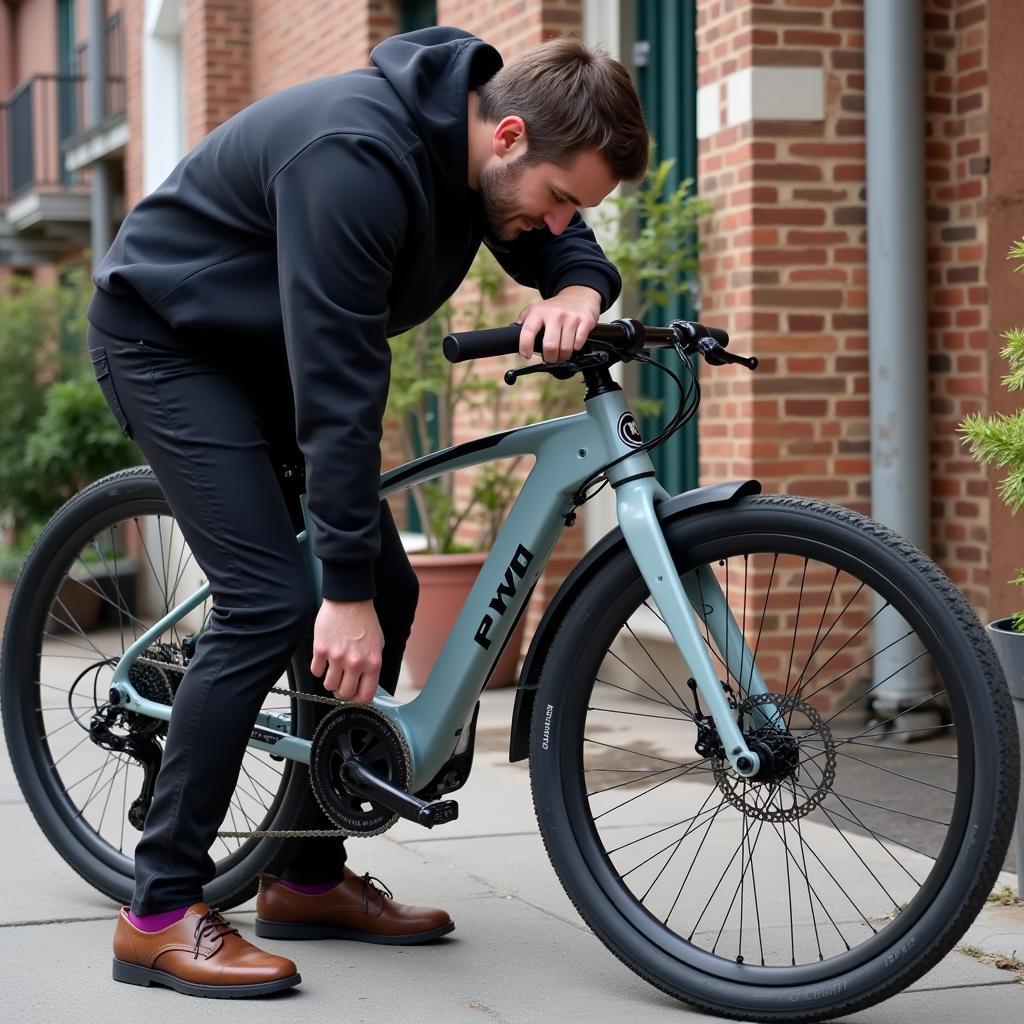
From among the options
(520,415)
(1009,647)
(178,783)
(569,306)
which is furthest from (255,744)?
(520,415)

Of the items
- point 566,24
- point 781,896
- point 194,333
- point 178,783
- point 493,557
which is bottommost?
point 781,896

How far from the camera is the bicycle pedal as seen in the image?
3086 mm

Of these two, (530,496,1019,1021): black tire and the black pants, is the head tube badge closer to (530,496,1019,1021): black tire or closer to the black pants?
(530,496,1019,1021): black tire

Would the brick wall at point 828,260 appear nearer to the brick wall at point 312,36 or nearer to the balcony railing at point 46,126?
the brick wall at point 312,36

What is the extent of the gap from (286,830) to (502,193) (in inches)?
51.8

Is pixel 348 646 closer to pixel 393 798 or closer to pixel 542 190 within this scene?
pixel 393 798

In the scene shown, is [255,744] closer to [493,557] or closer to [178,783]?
[178,783]

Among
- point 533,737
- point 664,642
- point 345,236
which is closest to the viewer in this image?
point 345,236

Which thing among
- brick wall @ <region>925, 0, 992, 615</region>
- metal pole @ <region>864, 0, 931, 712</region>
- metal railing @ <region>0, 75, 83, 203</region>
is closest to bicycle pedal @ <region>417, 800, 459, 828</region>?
metal pole @ <region>864, 0, 931, 712</region>

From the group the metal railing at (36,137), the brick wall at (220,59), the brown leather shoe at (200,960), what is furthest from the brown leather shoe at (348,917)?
the metal railing at (36,137)

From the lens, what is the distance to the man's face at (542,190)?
2922 millimetres

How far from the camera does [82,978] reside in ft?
10.6

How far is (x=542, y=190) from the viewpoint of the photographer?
297 cm

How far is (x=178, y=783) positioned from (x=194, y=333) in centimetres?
82
